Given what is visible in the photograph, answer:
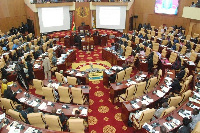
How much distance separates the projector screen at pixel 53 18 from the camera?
1972cm

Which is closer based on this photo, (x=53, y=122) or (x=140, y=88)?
(x=53, y=122)

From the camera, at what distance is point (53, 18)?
20281mm

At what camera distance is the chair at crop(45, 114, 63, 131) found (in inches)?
249

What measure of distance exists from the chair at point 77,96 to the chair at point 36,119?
193cm

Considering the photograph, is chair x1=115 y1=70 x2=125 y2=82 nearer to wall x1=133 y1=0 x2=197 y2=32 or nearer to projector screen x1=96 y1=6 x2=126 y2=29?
projector screen x1=96 y1=6 x2=126 y2=29

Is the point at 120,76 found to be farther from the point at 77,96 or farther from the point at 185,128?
the point at 185,128

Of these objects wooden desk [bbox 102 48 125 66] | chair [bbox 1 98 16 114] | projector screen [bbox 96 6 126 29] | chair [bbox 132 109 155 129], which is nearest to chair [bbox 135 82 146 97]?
chair [bbox 132 109 155 129]

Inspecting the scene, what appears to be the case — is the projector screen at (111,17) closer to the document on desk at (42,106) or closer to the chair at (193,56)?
the chair at (193,56)

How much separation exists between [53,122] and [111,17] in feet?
55.1

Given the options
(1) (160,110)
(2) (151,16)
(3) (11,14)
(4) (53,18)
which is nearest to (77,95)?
(1) (160,110)

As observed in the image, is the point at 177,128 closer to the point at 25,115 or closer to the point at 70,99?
the point at 70,99

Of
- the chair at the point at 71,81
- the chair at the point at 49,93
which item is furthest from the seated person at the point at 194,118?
the chair at the point at 49,93

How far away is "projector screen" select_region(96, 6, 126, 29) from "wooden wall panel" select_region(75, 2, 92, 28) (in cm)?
109

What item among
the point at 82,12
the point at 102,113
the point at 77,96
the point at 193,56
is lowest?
the point at 102,113
